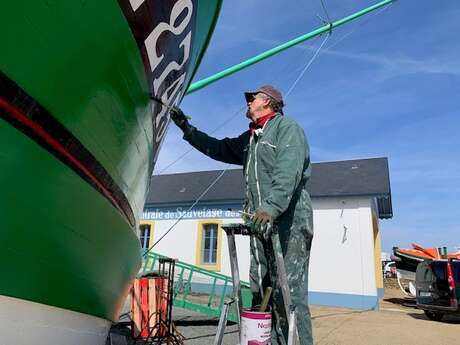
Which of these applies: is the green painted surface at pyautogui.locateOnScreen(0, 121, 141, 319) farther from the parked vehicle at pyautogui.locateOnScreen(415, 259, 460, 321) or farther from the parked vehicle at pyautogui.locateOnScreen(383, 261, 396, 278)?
the parked vehicle at pyautogui.locateOnScreen(383, 261, 396, 278)

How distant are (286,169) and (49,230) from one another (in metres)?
1.21

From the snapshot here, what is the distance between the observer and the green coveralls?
2.22 m

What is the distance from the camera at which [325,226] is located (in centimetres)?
1520

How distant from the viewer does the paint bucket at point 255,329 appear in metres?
2.00

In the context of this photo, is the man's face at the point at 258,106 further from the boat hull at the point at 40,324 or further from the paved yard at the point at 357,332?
the paved yard at the point at 357,332

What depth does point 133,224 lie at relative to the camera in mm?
3004

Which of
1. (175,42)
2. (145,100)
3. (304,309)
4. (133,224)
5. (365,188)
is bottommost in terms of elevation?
(304,309)

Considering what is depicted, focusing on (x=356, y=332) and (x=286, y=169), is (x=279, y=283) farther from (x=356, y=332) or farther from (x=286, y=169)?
(x=356, y=332)

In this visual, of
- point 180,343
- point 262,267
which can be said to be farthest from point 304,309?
point 180,343

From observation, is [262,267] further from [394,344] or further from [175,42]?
[394,344]

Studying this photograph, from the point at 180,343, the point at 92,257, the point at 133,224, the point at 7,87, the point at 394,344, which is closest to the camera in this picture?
the point at 7,87


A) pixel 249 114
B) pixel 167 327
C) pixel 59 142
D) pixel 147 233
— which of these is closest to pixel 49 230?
pixel 59 142

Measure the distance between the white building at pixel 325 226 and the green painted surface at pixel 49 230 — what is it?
11.6 metres

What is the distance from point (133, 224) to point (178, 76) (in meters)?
1.11
